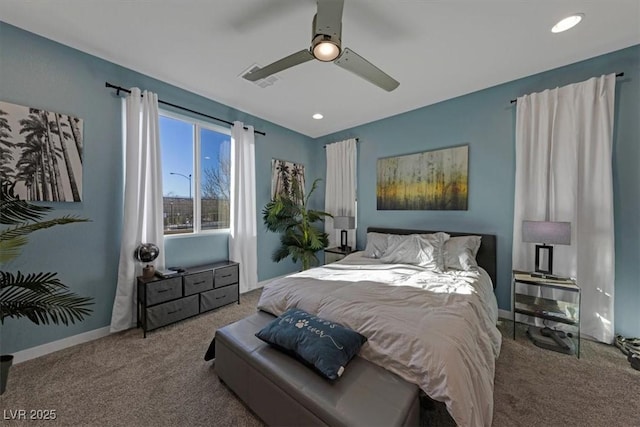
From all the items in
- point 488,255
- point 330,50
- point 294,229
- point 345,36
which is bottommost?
point 488,255

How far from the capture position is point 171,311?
264cm

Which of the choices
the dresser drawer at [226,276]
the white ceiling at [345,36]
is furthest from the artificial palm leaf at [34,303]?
the white ceiling at [345,36]

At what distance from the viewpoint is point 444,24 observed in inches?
77.3

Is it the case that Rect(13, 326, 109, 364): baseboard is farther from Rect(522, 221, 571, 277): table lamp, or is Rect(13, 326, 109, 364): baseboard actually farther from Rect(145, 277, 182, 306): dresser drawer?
Rect(522, 221, 571, 277): table lamp

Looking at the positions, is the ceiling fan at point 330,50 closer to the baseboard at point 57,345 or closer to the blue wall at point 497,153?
the blue wall at point 497,153

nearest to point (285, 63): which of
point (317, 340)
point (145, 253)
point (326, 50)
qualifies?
point (326, 50)

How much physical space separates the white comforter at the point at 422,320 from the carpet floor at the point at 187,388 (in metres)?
0.39

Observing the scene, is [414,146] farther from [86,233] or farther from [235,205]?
[86,233]

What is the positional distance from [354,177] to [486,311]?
2862 mm

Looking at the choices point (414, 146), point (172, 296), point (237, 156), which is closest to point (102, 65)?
A: point (237, 156)

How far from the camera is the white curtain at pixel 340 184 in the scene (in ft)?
14.2

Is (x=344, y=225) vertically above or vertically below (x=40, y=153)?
below

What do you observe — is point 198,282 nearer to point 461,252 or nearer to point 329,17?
point 329,17

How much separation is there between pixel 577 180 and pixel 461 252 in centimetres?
130
